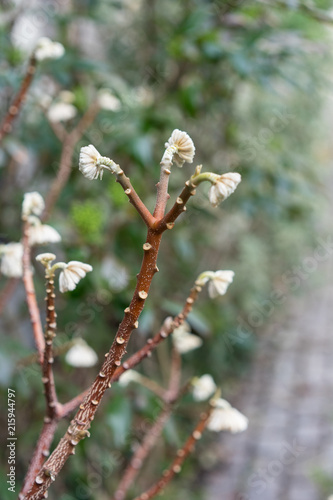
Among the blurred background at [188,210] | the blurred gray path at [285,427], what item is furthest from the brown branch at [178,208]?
the blurred gray path at [285,427]

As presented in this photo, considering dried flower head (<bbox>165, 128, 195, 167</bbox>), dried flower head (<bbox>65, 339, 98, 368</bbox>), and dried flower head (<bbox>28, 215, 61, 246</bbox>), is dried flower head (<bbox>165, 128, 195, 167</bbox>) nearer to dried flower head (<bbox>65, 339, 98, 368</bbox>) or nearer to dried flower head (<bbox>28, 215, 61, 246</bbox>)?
dried flower head (<bbox>28, 215, 61, 246</bbox>)

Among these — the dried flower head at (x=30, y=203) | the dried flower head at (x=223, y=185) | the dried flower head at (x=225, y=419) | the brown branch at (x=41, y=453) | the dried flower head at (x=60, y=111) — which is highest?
the dried flower head at (x=223, y=185)

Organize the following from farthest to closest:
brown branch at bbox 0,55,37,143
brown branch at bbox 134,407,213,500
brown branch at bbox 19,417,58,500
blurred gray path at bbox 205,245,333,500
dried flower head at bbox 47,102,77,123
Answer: blurred gray path at bbox 205,245,333,500, dried flower head at bbox 47,102,77,123, brown branch at bbox 0,55,37,143, brown branch at bbox 134,407,213,500, brown branch at bbox 19,417,58,500

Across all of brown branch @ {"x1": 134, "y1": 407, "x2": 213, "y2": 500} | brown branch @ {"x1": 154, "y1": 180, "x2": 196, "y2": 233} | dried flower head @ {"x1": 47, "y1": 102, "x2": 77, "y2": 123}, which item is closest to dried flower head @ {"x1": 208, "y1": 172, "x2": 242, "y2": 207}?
brown branch @ {"x1": 154, "y1": 180, "x2": 196, "y2": 233}

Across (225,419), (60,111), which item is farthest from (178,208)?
(60,111)

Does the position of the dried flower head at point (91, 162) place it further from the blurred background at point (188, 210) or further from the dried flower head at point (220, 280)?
the blurred background at point (188, 210)

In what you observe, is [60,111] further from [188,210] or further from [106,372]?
[106,372]
